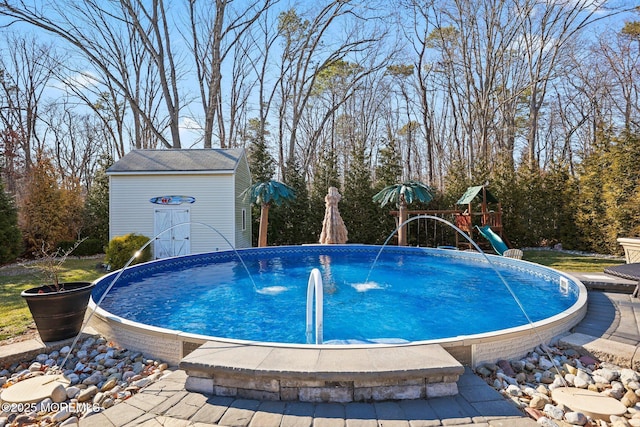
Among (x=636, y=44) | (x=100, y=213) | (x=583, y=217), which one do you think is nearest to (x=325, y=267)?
(x=583, y=217)

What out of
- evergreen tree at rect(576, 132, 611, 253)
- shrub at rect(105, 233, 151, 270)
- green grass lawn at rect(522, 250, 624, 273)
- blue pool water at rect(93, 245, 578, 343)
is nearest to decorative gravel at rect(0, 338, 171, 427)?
blue pool water at rect(93, 245, 578, 343)

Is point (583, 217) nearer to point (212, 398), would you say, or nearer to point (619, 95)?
point (619, 95)

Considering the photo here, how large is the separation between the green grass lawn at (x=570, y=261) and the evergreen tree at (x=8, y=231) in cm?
1626

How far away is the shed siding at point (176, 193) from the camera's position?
1256 centimetres

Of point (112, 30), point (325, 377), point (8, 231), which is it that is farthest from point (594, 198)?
point (112, 30)

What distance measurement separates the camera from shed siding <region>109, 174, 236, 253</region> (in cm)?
1256

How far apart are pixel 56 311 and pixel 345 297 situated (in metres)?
4.39

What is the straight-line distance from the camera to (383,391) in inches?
102

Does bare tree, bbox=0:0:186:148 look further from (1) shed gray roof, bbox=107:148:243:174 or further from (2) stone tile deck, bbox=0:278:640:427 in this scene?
(2) stone tile deck, bbox=0:278:640:427

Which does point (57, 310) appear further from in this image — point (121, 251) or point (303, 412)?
point (121, 251)

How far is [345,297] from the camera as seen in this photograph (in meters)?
6.54

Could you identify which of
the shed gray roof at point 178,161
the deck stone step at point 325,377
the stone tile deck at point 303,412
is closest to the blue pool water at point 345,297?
the deck stone step at point 325,377

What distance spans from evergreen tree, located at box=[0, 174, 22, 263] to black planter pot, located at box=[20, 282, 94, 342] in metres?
9.79

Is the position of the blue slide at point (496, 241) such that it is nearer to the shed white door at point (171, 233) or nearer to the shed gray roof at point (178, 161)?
the shed gray roof at point (178, 161)
